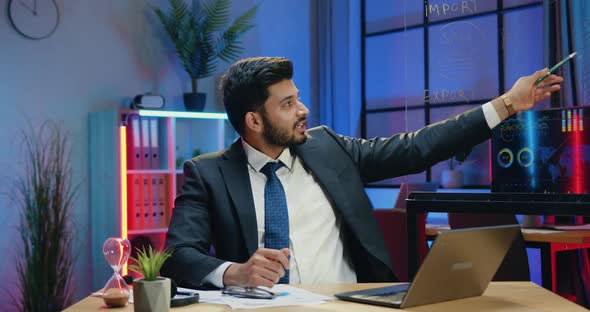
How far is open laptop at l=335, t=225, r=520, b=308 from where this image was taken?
1450mm

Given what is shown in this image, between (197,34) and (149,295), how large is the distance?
4.06 meters

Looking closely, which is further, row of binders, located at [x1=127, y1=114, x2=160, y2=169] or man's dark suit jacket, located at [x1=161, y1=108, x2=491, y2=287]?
row of binders, located at [x1=127, y1=114, x2=160, y2=169]

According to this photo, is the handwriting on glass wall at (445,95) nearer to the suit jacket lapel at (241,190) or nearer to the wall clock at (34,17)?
the suit jacket lapel at (241,190)

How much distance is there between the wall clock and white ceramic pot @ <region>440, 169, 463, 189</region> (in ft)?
10.2

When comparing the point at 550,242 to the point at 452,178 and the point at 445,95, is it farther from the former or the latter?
the point at 452,178

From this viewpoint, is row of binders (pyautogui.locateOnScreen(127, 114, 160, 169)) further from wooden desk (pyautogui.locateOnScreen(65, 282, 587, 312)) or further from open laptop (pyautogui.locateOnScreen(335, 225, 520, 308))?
open laptop (pyautogui.locateOnScreen(335, 225, 520, 308))

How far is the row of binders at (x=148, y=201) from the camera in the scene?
4.86 meters

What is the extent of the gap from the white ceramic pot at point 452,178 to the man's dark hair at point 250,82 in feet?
11.0

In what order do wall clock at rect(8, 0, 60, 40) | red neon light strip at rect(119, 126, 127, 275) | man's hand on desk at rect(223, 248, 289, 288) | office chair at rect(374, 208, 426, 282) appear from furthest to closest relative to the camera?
red neon light strip at rect(119, 126, 127, 275)
wall clock at rect(8, 0, 60, 40)
office chair at rect(374, 208, 426, 282)
man's hand on desk at rect(223, 248, 289, 288)

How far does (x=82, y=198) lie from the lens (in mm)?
4973

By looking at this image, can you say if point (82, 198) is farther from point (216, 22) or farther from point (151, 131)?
point (216, 22)

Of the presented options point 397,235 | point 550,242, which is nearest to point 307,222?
point 550,242

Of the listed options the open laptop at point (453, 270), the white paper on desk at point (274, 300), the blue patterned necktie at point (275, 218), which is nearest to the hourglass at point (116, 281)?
the white paper on desk at point (274, 300)

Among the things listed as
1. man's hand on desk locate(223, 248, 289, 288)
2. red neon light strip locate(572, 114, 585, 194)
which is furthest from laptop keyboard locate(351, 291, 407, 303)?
red neon light strip locate(572, 114, 585, 194)
